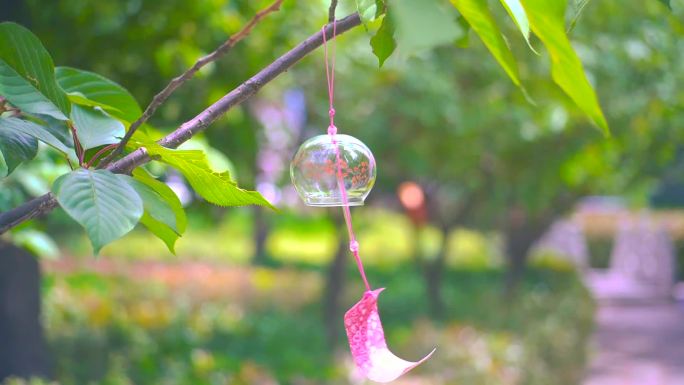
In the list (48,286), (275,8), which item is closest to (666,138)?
(48,286)

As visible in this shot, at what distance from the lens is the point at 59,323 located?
19.0ft

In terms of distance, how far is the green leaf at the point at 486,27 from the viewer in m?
0.76

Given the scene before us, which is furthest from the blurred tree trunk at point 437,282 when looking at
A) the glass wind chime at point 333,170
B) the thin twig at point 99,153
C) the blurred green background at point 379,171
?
the thin twig at point 99,153

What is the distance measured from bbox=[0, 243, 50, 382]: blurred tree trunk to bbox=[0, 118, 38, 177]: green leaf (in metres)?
3.25

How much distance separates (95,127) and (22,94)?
0.15m

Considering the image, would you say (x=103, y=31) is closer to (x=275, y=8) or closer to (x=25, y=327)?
(x=25, y=327)

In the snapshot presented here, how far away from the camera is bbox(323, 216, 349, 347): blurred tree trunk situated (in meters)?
8.54

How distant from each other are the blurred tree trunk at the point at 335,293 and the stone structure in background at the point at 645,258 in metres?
8.48

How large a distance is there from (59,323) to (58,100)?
207 inches

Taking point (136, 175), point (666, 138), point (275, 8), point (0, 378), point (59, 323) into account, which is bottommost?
point (136, 175)

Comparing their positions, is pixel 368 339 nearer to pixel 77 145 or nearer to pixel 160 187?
pixel 160 187

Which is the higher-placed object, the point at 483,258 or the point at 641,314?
the point at 483,258

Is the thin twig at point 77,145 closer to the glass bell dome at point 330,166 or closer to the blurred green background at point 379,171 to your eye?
the glass bell dome at point 330,166

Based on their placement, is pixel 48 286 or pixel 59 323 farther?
pixel 48 286
